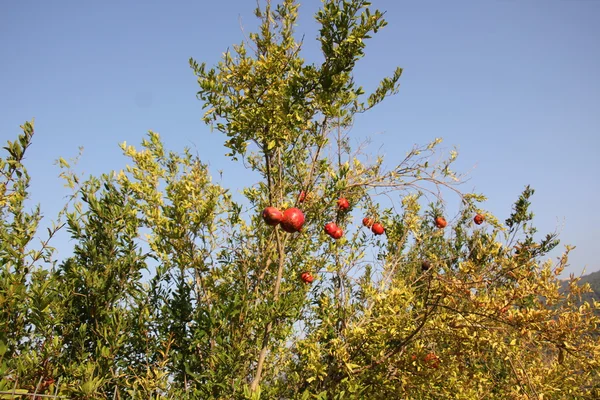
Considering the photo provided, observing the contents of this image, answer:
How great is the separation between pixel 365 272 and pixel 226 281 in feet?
8.59

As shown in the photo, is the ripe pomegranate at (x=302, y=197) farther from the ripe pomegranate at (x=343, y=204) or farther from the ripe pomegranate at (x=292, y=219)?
the ripe pomegranate at (x=343, y=204)

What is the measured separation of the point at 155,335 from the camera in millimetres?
3186

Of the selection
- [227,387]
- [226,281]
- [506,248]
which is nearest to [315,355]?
[227,387]

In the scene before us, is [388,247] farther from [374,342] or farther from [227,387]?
[227,387]

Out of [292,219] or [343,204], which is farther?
[343,204]

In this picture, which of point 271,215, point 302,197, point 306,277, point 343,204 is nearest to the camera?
point 271,215

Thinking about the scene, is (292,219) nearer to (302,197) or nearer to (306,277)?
(302,197)

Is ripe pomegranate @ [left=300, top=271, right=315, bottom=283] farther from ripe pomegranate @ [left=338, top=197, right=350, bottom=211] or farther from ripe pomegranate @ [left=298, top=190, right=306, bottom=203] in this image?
ripe pomegranate @ [left=298, top=190, right=306, bottom=203]

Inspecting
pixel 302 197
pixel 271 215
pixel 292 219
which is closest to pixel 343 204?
pixel 302 197

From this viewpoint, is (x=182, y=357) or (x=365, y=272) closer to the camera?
(x=182, y=357)

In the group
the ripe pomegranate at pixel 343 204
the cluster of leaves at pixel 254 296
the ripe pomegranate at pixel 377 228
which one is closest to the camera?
the cluster of leaves at pixel 254 296

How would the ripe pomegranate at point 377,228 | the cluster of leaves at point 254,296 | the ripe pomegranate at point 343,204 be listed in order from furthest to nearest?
1. the ripe pomegranate at point 377,228
2. the ripe pomegranate at point 343,204
3. the cluster of leaves at point 254,296

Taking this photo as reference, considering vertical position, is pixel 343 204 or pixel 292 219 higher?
pixel 343 204

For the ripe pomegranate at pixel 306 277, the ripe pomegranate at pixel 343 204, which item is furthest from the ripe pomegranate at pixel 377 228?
the ripe pomegranate at pixel 306 277
